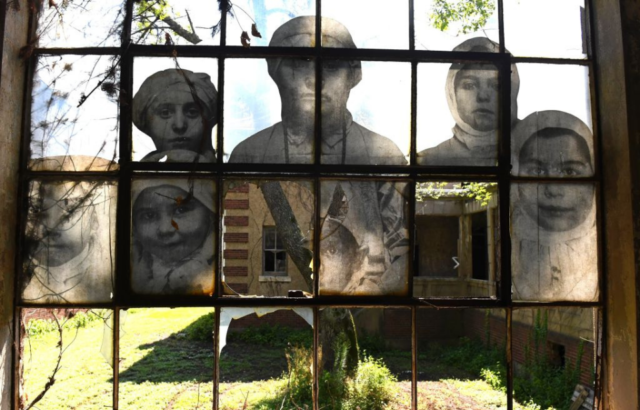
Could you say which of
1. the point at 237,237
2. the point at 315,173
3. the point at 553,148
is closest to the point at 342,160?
the point at 315,173

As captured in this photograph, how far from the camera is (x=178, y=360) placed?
10242 millimetres

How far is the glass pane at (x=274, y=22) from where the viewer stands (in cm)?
268

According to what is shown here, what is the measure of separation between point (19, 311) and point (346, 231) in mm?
1857

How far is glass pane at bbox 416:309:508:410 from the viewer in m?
8.42

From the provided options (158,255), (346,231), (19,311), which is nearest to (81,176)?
(158,255)

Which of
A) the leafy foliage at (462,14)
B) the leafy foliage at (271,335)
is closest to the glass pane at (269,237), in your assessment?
the leafy foliage at (271,335)

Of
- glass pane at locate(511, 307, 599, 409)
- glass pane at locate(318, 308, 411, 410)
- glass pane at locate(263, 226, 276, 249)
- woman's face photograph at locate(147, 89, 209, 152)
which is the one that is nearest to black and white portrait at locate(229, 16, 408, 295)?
woman's face photograph at locate(147, 89, 209, 152)

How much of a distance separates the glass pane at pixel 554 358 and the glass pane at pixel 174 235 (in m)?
7.04

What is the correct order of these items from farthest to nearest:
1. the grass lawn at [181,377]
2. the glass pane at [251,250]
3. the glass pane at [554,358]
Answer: the glass pane at [251,250]
the glass pane at [554,358]
the grass lawn at [181,377]

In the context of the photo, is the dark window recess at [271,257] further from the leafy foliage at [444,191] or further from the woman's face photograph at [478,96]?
the woman's face photograph at [478,96]

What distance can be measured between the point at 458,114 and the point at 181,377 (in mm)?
8313

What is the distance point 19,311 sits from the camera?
8.13 feet

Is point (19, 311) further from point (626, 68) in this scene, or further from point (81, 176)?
point (626, 68)

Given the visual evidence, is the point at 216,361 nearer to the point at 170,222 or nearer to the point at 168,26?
the point at 170,222
